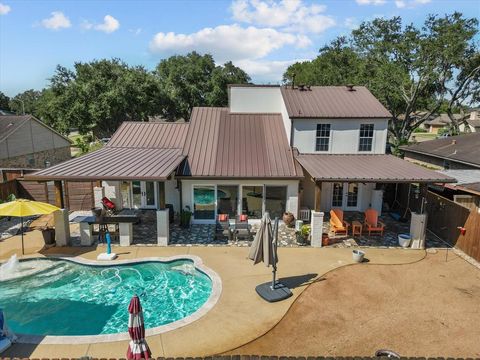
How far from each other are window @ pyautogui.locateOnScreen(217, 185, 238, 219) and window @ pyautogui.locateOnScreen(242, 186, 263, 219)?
0.51 m

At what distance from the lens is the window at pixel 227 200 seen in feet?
61.5

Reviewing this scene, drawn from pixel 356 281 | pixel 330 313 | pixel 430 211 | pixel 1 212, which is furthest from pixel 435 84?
pixel 1 212

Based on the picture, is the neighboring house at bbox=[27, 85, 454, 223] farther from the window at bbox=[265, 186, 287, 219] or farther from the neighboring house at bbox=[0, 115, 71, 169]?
the neighboring house at bbox=[0, 115, 71, 169]

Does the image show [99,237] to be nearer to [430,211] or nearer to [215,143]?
[215,143]

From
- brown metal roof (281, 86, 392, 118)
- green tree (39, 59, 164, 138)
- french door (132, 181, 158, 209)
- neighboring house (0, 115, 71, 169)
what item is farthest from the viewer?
green tree (39, 59, 164, 138)

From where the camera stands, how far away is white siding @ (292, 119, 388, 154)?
2039cm

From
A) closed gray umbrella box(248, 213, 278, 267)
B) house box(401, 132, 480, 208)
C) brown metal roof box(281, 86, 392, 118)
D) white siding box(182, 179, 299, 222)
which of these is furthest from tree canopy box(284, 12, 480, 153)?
closed gray umbrella box(248, 213, 278, 267)

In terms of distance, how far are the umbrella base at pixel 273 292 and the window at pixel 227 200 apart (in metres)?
7.31

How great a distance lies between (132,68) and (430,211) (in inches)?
1764

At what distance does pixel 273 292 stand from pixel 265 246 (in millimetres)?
1730

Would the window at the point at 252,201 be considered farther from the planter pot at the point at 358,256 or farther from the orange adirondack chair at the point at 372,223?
the planter pot at the point at 358,256

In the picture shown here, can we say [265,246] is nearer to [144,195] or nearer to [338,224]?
[338,224]

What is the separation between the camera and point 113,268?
13992mm

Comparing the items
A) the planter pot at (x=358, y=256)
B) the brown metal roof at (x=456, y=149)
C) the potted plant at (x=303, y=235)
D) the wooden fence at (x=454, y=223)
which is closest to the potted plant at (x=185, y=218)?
the potted plant at (x=303, y=235)
